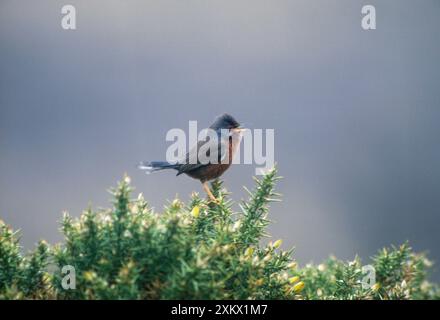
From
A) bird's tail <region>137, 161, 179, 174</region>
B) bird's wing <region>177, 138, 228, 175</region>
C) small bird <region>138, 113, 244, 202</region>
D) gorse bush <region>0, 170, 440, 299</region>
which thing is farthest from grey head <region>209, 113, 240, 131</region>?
gorse bush <region>0, 170, 440, 299</region>

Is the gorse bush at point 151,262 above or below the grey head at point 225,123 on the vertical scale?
below

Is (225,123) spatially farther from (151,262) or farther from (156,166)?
(151,262)

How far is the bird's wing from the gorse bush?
2.46 meters

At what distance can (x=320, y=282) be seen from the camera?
3.99 metres

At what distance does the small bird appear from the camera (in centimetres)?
584

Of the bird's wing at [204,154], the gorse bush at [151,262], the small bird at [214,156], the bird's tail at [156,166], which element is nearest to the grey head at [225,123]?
the small bird at [214,156]

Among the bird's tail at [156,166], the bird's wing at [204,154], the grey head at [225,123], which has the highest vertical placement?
the grey head at [225,123]

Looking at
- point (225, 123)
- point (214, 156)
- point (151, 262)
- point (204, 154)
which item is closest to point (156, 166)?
point (204, 154)

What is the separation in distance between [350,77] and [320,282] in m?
11.0

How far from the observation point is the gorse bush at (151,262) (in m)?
2.48

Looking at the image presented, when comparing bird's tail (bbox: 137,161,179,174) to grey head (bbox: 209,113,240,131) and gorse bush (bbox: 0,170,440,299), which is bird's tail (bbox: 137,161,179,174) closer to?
grey head (bbox: 209,113,240,131)

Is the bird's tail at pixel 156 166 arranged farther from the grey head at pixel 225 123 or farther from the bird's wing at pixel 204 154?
the grey head at pixel 225 123

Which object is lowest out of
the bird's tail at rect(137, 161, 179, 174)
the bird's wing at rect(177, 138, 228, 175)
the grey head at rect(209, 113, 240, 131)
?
the bird's tail at rect(137, 161, 179, 174)

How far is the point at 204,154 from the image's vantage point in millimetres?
5879
